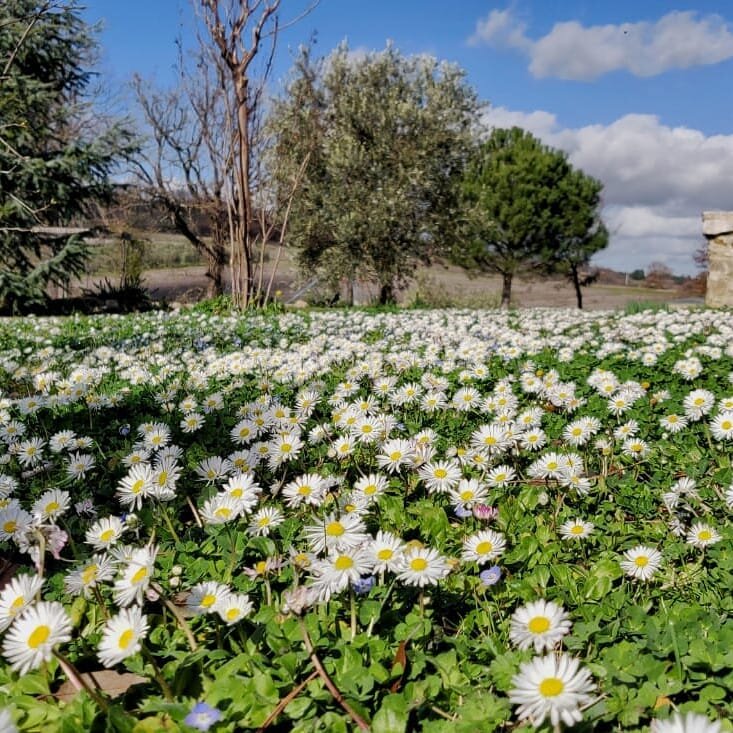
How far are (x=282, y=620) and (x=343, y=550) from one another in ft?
1.02

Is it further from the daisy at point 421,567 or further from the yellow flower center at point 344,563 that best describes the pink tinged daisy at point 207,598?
the daisy at point 421,567

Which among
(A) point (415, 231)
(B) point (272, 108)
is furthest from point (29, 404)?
(B) point (272, 108)

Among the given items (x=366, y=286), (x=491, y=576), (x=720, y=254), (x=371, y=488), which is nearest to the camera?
(x=491, y=576)

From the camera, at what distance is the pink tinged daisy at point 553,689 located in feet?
3.08

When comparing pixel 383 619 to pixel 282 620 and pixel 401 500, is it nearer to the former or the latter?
pixel 282 620

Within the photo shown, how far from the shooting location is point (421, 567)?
1380 mm

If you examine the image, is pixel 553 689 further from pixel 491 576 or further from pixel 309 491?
pixel 309 491

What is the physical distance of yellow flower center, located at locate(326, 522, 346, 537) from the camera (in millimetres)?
1489

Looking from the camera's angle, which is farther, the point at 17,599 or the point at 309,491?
the point at 309,491

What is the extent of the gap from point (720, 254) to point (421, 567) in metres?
14.4

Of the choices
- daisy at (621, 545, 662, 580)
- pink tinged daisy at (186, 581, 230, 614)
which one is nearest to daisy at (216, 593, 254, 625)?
pink tinged daisy at (186, 581, 230, 614)

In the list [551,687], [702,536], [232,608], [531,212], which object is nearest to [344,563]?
[232,608]

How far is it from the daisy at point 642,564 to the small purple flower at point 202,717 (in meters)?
1.20

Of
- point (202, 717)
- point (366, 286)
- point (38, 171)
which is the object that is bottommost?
point (202, 717)
